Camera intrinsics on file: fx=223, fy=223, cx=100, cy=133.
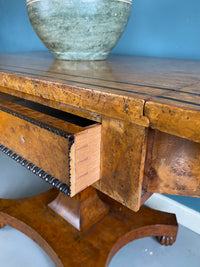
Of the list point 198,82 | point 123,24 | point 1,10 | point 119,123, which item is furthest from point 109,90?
point 1,10

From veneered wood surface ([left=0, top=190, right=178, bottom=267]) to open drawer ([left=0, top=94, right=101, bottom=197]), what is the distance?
31cm

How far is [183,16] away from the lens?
71cm

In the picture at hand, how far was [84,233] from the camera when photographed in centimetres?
66

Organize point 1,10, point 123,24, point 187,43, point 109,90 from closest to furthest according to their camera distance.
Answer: point 109,90, point 123,24, point 187,43, point 1,10

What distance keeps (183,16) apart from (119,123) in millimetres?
580

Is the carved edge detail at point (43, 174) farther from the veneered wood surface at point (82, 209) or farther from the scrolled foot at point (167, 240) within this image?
the scrolled foot at point (167, 240)

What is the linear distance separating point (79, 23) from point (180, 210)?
747 mm

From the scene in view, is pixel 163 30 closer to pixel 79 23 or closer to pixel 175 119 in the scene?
pixel 79 23

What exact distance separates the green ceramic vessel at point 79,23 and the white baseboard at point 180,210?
633mm

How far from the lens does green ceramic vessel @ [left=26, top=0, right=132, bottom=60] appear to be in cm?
55

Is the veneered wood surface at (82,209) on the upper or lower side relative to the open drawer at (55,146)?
lower

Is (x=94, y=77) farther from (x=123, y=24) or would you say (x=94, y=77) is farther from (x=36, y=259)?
(x=36, y=259)

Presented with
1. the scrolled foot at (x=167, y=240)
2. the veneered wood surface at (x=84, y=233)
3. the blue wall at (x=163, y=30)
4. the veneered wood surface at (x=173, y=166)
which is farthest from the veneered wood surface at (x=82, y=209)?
the blue wall at (x=163, y=30)

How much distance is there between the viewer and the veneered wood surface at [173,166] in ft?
1.04
